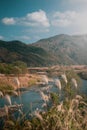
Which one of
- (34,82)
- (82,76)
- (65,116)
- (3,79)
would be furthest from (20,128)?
(82,76)

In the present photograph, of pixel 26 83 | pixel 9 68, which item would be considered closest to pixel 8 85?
pixel 26 83

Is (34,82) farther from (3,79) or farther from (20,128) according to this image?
(20,128)

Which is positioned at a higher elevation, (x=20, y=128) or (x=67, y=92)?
(x=67, y=92)

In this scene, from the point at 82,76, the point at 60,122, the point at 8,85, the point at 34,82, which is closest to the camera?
the point at 60,122

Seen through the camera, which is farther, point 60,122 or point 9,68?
point 9,68

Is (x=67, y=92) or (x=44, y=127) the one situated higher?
(x=67, y=92)

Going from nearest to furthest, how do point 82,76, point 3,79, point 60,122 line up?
point 60,122
point 3,79
point 82,76

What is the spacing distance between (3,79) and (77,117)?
8881 centimetres

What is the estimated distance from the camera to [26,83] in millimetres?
107500

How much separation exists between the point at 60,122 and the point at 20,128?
235cm

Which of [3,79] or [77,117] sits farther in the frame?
[3,79]

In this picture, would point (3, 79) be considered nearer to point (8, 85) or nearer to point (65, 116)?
point (8, 85)

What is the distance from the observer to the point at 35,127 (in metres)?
13.4

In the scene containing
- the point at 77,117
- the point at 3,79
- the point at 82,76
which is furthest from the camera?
the point at 82,76
